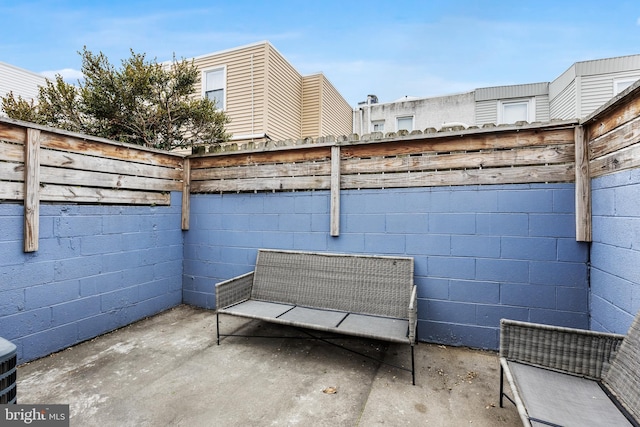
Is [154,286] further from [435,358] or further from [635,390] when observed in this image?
[635,390]

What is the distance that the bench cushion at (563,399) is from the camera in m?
1.47

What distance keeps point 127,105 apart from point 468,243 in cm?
621

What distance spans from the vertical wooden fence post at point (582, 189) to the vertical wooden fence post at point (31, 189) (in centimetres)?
524

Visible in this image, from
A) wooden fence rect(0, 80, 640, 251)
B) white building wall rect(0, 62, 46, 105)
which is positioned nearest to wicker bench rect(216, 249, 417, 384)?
wooden fence rect(0, 80, 640, 251)

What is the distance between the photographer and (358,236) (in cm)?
360

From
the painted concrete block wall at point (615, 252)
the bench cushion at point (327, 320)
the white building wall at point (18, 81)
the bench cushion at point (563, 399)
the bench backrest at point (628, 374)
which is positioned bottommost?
the bench cushion at point (327, 320)

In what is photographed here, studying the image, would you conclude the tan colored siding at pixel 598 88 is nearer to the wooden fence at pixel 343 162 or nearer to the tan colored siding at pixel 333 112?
the tan colored siding at pixel 333 112

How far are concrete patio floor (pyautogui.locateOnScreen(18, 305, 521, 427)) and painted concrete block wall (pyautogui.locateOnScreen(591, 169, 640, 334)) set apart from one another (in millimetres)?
1048

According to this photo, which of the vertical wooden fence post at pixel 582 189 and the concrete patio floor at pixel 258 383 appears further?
the vertical wooden fence post at pixel 582 189

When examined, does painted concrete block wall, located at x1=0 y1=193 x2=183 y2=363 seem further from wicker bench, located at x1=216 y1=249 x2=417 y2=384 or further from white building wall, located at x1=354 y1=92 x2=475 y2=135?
white building wall, located at x1=354 y1=92 x2=475 y2=135

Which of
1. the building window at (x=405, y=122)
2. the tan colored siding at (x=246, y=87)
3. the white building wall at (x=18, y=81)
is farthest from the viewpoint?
the building window at (x=405, y=122)

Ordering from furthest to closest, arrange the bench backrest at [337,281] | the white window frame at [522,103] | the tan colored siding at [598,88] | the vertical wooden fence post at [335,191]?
the white window frame at [522,103] < the tan colored siding at [598,88] < the vertical wooden fence post at [335,191] < the bench backrest at [337,281]

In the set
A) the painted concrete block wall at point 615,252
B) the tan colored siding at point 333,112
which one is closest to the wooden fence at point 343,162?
the painted concrete block wall at point 615,252

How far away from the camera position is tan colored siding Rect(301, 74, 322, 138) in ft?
32.5
